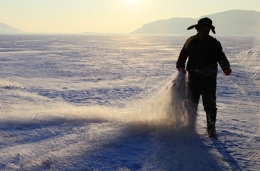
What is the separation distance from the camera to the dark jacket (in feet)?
11.2

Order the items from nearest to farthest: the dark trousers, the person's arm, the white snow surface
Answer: the white snow surface
the person's arm
the dark trousers

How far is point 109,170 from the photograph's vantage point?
258 centimetres

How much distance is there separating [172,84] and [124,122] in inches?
37.9

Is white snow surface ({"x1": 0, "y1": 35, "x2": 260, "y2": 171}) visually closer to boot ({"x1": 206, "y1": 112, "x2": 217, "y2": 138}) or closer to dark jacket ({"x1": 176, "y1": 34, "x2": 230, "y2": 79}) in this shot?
boot ({"x1": 206, "y1": 112, "x2": 217, "y2": 138})

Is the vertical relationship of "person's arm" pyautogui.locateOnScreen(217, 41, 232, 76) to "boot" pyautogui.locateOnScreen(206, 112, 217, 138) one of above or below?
above

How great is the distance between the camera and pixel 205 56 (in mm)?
3480

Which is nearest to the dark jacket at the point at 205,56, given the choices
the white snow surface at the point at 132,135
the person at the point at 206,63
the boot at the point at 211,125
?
the person at the point at 206,63

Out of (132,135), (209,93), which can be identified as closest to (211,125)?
(209,93)

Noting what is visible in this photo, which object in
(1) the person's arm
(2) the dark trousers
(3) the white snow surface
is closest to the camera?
(3) the white snow surface

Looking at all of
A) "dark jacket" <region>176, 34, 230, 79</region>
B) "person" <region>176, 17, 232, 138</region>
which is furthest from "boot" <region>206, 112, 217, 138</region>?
"dark jacket" <region>176, 34, 230, 79</region>

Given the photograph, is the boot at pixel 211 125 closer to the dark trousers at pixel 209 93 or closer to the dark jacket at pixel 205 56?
the dark trousers at pixel 209 93

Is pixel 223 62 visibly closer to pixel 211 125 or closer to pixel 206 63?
pixel 206 63

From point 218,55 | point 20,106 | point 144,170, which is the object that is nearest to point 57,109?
point 20,106

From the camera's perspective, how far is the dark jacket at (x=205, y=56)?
11.2ft
